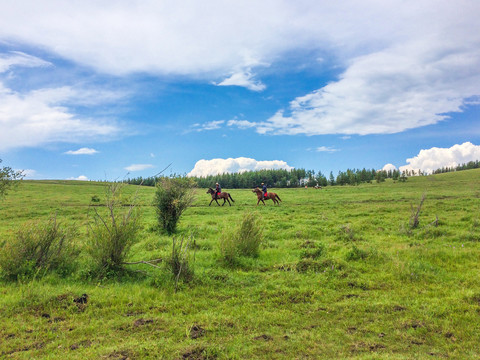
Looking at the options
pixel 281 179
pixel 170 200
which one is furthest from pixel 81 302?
pixel 281 179

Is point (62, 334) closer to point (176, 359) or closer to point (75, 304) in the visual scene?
point (75, 304)

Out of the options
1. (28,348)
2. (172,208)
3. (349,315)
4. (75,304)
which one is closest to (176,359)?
(28,348)

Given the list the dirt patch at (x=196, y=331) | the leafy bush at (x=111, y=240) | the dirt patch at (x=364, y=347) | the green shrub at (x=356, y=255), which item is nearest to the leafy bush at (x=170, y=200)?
the leafy bush at (x=111, y=240)

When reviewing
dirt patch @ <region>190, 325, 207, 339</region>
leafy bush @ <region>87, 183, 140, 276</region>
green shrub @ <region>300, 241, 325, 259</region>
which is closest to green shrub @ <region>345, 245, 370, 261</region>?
green shrub @ <region>300, 241, 325, 259</region>

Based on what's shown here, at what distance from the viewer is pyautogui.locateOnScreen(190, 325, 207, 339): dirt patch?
5.45m

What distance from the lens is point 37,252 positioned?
341 inches

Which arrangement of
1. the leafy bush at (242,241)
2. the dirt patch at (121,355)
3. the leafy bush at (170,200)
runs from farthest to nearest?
the leafy bush at (170,200) → the leafy bush at (242,241) → the dirt patch at (121,355)

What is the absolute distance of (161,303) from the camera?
6809mm

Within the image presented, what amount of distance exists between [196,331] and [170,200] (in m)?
11.0

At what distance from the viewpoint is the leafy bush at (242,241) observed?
9844mm

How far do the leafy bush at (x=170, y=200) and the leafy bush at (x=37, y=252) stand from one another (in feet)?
21.9

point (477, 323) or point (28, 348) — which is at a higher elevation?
point (28, 348)

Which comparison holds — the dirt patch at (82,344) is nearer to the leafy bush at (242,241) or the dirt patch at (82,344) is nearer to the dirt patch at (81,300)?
the dirt patch at (81,300)

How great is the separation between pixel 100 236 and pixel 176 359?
530 cm
